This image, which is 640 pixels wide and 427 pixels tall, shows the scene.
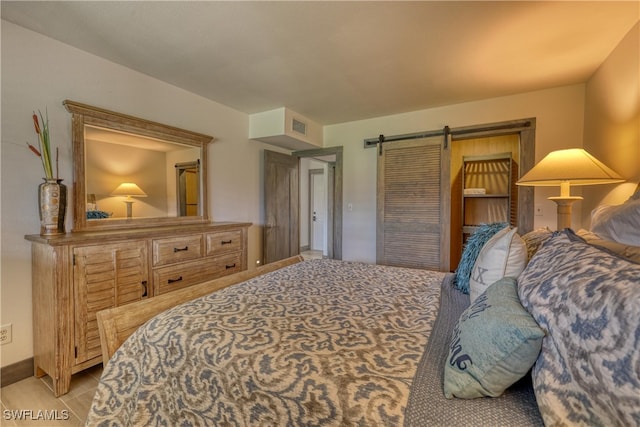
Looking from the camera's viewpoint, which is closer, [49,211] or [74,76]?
[49,211]

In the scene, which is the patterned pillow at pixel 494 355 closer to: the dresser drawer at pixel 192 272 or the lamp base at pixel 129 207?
the dresser drawer at pixel 192 272

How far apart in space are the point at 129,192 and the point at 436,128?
3.52 m

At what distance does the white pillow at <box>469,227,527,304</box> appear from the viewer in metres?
1.19

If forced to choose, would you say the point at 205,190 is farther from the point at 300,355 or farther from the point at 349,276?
the point at 300,355

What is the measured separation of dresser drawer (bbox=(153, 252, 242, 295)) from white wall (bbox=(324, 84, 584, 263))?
6.23 ft

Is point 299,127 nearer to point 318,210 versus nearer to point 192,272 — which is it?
point 192,272

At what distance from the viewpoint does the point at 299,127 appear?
12.5 ft

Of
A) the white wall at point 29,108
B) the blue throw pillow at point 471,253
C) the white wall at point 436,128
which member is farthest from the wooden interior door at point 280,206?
the blue throw pillow at point 471,253

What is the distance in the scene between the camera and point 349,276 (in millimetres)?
1901

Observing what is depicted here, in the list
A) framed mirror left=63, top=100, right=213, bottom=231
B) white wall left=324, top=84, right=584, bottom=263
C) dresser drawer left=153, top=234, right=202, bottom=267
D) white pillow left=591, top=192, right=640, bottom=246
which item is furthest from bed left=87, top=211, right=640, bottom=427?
white wall left=324, top=84, right=584, bottom=263

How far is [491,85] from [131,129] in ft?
11.6

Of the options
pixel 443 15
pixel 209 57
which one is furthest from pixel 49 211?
pixel 443 15

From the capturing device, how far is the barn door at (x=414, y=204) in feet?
11.4
